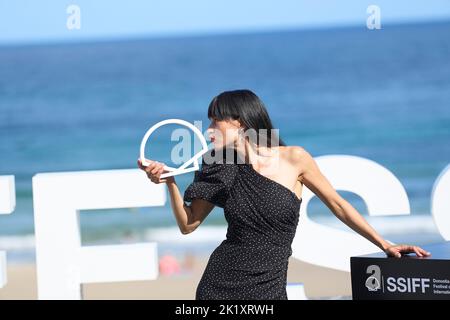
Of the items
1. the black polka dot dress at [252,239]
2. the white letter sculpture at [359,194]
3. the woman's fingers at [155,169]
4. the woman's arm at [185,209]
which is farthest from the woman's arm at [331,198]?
the white letter sculpture at [359,194]

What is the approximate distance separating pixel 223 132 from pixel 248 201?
0.26 metres

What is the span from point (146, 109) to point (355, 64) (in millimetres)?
4874

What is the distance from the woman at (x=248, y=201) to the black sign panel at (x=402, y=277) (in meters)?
0.08

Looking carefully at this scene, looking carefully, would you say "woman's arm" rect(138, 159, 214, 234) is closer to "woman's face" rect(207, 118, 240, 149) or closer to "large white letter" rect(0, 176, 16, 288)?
"woman's face" rect(207, 118, 240, 149)

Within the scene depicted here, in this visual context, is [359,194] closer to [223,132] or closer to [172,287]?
[223,132]

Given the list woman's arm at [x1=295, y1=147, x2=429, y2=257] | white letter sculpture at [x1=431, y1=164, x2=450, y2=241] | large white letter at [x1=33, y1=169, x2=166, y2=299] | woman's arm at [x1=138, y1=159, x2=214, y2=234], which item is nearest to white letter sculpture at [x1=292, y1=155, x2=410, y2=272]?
white letter sculpture at [x1=431, y1=164, x2=450, y2=241]

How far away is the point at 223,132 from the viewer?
11.3ft

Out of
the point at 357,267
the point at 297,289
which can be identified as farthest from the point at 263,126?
the point at 297,289

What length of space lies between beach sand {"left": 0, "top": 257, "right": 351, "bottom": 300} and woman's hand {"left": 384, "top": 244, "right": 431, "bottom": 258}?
5165 millimetres

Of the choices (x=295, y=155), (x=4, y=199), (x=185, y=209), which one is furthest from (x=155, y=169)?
(x=4, y=199)

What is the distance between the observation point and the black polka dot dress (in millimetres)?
3393

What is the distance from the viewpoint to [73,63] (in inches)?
842

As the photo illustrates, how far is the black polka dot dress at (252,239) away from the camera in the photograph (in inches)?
134
